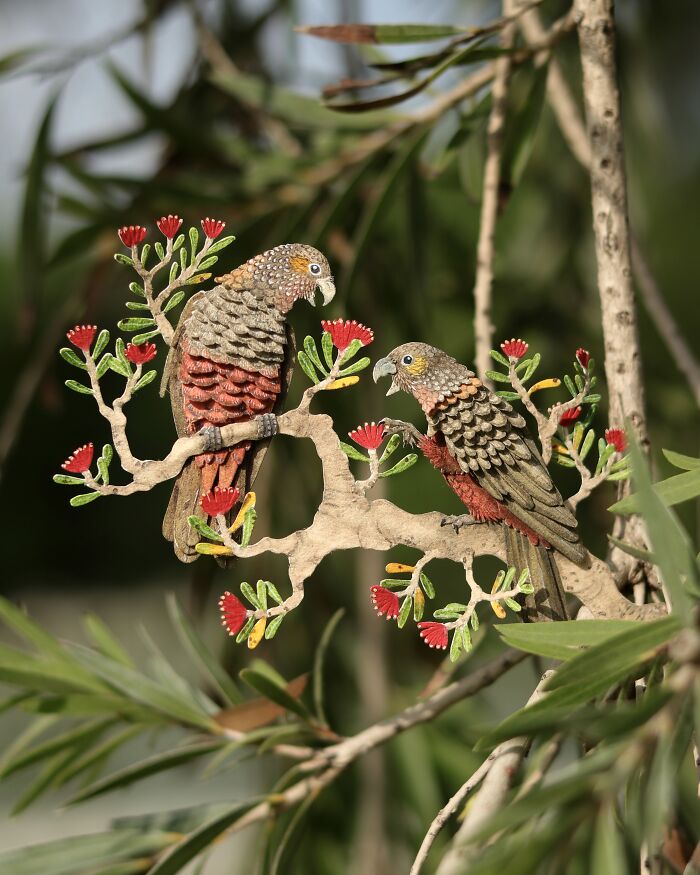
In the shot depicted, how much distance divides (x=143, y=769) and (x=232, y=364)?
0.71ft

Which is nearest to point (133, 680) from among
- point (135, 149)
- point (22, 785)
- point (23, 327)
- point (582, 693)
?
point (582, 693)

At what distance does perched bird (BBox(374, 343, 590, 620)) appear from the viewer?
34cm

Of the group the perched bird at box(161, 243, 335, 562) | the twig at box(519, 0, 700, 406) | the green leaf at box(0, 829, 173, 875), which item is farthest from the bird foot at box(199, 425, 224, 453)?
the twig at box(519, 0, 700, 406)

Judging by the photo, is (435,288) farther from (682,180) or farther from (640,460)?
(640,460)

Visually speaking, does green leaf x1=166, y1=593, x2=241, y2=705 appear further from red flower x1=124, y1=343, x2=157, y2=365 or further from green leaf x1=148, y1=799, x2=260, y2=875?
red flower x1=124, y1=343, x2=157, y2=365

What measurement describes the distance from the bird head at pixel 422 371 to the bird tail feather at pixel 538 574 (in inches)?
2.4

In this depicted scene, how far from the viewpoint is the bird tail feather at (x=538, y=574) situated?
351 mm

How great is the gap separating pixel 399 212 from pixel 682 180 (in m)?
0.55

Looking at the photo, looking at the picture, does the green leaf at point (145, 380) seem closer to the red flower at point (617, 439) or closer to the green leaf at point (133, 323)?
the green leaf at point (133, 323)

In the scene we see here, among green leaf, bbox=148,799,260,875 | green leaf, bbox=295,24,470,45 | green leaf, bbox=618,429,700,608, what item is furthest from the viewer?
green leaf, bbox=295,24,470,45

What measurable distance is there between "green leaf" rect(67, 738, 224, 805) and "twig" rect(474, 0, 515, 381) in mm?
235

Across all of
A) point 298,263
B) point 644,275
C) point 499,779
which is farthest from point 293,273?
point 644,275

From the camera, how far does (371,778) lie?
89 cm

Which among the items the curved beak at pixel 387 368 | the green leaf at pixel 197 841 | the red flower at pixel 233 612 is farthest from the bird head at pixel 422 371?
the green leaf at pixel 197 841
